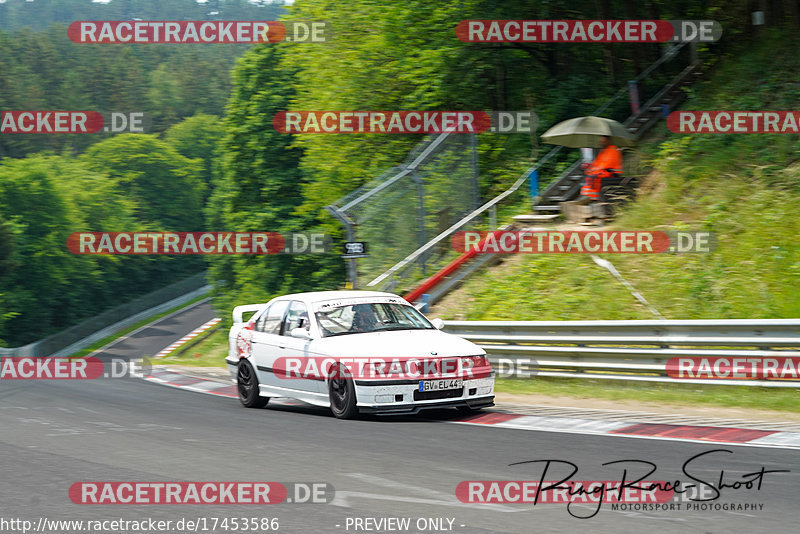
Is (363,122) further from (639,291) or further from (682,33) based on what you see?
(639,291)

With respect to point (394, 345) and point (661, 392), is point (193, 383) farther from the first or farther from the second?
point (661, 392)

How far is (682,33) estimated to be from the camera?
2383cm

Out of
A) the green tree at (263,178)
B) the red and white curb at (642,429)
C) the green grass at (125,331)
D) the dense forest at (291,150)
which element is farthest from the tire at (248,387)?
the green grass at (125,331)

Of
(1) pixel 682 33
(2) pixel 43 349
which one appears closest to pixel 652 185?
(1) pixel 682 33

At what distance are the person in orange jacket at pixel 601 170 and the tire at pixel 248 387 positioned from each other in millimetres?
9082

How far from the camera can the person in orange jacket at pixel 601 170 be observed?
1923 centimetres

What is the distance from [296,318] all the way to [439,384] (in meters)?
2.46

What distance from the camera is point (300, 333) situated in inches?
457

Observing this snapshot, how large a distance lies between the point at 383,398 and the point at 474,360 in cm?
117

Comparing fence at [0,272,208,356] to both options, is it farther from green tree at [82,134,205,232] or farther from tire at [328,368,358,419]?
tire at [328,368,358,419]

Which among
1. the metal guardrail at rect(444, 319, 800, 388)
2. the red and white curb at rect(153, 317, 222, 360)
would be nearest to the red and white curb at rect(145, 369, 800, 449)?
the metal guardrail at rect(444, 319, 800, 388)

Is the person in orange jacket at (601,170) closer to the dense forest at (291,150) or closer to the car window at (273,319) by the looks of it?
the dense forest at (291,150)

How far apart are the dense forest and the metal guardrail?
8.58 meters

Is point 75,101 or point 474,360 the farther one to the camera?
point 75,101
